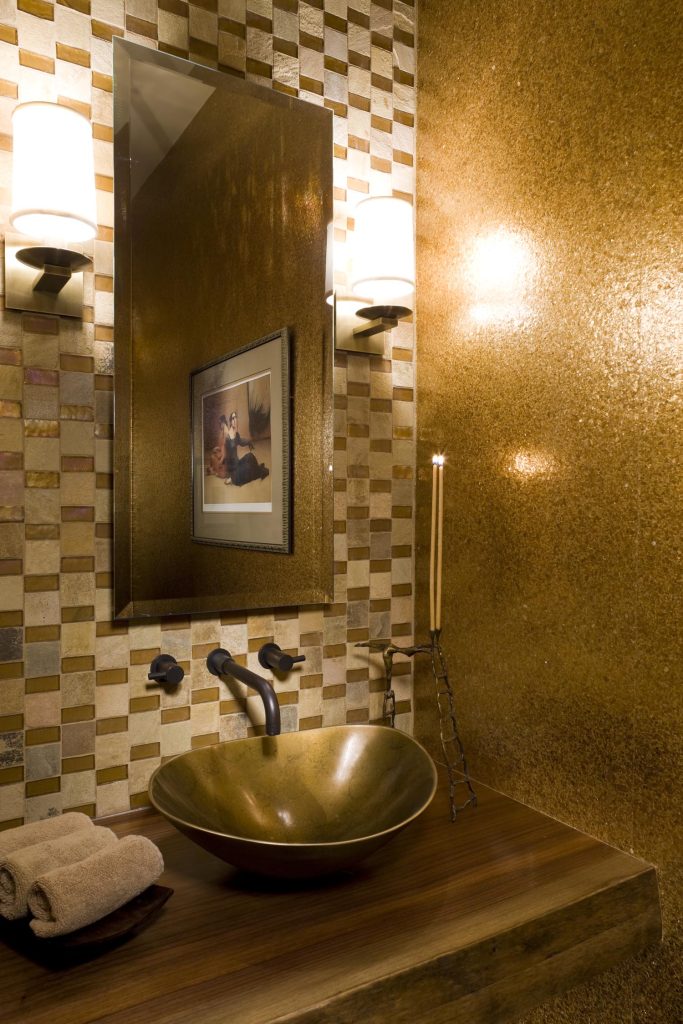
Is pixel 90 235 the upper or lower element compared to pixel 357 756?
upper

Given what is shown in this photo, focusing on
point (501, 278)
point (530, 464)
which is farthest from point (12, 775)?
point (501, 278)

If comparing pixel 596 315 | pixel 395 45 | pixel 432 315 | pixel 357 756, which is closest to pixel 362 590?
pixel 357 756

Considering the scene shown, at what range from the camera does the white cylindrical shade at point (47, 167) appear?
1.15 meters

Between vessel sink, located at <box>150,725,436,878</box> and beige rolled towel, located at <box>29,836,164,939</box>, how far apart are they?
0.33 feet

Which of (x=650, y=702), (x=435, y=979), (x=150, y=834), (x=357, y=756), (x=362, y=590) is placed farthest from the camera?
(x=362, y=590)

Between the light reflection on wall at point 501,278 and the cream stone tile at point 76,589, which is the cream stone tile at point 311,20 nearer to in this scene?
the light reflection on wall at point 501,278

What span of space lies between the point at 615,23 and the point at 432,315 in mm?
643

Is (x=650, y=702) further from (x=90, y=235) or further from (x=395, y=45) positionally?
(x=395, y=45)

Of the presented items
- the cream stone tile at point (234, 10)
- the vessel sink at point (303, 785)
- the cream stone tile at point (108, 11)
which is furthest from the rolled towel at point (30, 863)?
the cream stone tile at point (234, 10)

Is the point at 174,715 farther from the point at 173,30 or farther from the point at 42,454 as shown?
the point at 173,30

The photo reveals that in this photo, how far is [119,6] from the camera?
1315 millimetres

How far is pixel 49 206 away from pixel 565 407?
96 centimetres

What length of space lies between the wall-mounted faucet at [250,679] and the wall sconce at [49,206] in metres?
0.72

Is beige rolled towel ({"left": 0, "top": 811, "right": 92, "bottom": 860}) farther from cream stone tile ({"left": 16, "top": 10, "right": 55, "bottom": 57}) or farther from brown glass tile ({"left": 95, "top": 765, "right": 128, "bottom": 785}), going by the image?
cream stone tile ({"left": 16, "top": 10, "right": 55, "bottom": 57})
